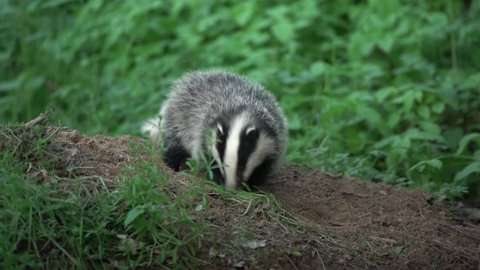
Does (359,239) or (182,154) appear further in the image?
(182,154)

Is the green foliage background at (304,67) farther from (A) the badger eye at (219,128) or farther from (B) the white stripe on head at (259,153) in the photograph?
(A) the badger eye at (219,128)

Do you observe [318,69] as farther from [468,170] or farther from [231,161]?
[231,161]

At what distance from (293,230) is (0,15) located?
754cm

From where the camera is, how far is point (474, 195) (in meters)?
6.75

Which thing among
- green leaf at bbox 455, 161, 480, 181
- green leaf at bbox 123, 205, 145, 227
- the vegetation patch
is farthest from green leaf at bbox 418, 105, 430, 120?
green leaf at bbox 123, 205, 145, 227

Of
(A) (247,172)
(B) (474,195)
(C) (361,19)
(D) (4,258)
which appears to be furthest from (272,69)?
(D) (4,258)

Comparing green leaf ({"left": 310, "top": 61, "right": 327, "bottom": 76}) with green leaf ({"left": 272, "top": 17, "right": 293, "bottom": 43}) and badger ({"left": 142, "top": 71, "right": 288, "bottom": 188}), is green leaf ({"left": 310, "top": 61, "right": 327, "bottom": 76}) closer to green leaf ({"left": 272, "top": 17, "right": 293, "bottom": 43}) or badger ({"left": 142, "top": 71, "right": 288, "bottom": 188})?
green leaf ({"left": 272, "top": 17, "right": 293, "bottom": 43})

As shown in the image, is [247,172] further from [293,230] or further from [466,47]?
[466,47]

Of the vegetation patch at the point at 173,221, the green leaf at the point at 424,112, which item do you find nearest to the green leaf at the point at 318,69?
the green leaf at the point at 424,112

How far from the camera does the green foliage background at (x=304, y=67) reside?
24.2 feet

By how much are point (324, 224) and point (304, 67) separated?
4421mm

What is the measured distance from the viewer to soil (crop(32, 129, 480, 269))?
457 cm

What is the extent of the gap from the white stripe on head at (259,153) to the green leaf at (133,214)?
3.72 ft

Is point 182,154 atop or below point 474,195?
atop
